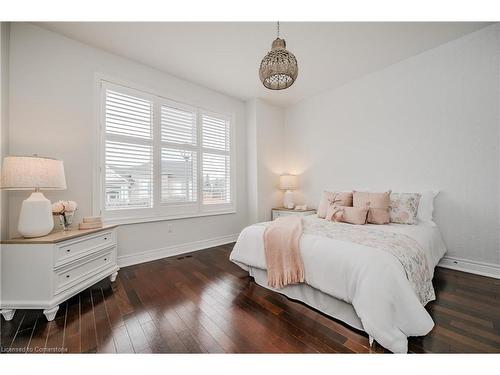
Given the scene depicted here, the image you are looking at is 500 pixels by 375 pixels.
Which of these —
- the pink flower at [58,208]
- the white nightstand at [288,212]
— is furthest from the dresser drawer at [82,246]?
the white nightstand at [288,212]

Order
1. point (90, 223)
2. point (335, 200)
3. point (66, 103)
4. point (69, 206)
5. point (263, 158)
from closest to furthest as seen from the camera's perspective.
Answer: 1. point (69, 206)
2. point (90, 223)
3. point (66, 103)
4. point (335, 200)
5. point (263, 158)

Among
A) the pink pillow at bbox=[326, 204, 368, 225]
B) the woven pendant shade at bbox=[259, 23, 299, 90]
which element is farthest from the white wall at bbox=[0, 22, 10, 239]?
the pink pillow at bbox=[326, 204, 368, 225]

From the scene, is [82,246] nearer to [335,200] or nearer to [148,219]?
[148,219]

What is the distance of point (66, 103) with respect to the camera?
7.80 ft

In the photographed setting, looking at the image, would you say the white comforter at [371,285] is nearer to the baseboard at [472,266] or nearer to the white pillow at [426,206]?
the white pillow at [426,206]

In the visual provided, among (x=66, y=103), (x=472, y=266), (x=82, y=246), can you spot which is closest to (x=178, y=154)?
(x=66, y=103)

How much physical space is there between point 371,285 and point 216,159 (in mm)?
3076

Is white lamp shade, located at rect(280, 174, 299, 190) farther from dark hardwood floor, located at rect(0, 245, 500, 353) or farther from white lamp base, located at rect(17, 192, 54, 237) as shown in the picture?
white lamp base, located at rect(17, 192, 54, 237)

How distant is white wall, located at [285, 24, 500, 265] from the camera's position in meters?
2.34

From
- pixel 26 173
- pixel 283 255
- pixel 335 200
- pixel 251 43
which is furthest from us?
pixel 335 200

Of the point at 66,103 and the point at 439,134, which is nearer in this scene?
the point at 66,103

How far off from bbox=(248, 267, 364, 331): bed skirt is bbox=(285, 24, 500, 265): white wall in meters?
2.10

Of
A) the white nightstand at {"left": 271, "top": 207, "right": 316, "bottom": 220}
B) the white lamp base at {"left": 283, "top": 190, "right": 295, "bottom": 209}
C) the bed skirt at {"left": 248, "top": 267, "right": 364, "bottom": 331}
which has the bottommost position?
the bed skirt at {"left": 248, "top": 267, "right": 364, "bottom": 331}

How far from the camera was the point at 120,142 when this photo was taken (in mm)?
2750
